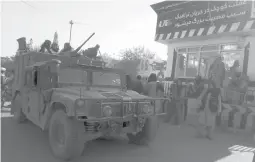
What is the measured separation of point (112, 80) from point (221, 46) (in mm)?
5804

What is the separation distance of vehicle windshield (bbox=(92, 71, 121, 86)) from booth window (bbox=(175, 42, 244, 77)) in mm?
4923

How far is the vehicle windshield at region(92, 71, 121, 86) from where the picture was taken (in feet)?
17.4

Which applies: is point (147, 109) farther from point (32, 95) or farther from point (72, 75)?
point (32, 95)

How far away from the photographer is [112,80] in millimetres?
5605

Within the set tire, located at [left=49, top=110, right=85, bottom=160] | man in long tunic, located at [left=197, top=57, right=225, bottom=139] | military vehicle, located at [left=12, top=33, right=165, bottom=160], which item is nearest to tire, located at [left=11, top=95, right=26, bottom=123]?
military vehicle, located at [left=12, top=33, right=165, bottom=160]

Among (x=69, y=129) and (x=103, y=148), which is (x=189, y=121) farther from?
(x=69, y=129)

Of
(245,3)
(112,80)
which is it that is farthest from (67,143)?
(245,3)

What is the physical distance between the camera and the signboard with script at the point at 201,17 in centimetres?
860

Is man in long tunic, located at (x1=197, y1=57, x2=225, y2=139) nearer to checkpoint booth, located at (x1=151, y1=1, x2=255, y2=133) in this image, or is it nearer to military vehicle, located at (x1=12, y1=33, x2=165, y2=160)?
checkpoint booth, located at (x1=151, y1=1, x2=255, y2=133)

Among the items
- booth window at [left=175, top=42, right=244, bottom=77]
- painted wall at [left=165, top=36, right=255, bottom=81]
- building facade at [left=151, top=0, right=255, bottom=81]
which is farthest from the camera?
booth window at [left=175, top=42, right=244, bottom=77]

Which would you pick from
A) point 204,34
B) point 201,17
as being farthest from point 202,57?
point 201,17

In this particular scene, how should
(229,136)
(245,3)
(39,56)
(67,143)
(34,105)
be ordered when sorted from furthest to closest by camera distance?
(245,3), (229,136), (39,56), (34,105), (67,143)

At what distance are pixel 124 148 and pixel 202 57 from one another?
6.41 m

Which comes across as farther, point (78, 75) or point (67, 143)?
point (78, 75)
